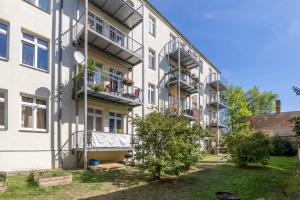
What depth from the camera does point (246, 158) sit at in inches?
758

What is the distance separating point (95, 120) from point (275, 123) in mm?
37428

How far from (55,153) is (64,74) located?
4.28m

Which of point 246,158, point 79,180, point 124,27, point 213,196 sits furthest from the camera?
point 124,27

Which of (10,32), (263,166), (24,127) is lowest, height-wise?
(263,166)

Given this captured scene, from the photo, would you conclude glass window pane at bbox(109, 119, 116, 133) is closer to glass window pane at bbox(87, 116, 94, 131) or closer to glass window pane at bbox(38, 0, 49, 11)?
glass window pane at bbox(87, 116, 94, 131)

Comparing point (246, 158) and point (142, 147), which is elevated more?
point (142, 147)

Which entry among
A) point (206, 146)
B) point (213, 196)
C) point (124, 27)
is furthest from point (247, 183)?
point (206, 146)

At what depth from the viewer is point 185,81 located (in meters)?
28.9

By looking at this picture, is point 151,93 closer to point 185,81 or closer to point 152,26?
point 185,81

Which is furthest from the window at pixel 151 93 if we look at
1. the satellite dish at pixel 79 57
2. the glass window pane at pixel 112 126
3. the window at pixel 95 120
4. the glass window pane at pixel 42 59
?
the glass window pane at pixel 42 59

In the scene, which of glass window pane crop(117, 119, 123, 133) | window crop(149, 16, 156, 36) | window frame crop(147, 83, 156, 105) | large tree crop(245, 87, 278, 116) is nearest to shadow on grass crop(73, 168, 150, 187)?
glass window pane crop(117, 119, 123, 133)

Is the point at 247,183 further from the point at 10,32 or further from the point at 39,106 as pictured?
the point at 10,32

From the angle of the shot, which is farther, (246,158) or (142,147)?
(246,158)

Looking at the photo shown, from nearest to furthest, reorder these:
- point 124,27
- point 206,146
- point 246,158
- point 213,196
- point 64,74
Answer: point 213,196, point 64,74, point 246,158, point 124,27, point 206,146
